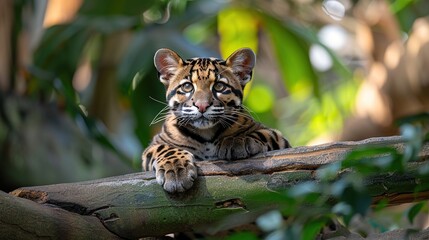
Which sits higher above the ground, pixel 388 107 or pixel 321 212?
pixel 321 212

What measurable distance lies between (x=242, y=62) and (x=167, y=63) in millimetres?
408

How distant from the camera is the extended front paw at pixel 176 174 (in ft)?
13.3

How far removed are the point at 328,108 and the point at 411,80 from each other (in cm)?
293

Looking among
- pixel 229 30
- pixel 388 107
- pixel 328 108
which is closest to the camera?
pixel 388 107

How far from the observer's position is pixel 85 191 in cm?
412

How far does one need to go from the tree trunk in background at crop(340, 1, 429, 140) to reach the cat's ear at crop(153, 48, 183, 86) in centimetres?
449

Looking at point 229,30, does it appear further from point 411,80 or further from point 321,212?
point 321,212

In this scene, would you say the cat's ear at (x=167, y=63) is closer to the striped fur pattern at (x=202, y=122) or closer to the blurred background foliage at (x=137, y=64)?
the striped fur pattern at (x=202, y=122)

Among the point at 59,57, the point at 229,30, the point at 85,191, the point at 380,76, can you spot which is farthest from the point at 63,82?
the point at 85,191

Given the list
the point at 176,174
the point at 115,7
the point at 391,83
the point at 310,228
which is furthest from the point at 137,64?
the point at 310,228

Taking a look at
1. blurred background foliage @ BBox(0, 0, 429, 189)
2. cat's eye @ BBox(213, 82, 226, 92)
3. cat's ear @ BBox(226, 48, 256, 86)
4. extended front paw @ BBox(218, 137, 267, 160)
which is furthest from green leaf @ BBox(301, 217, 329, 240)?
blurred background foliage @ BBox(0, 0, 429, 189)

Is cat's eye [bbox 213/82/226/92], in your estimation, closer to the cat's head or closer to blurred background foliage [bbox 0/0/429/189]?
the cat's head

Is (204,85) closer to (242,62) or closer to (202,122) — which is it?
(202,122)

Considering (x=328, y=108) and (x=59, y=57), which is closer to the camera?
(x=59, y=57)
